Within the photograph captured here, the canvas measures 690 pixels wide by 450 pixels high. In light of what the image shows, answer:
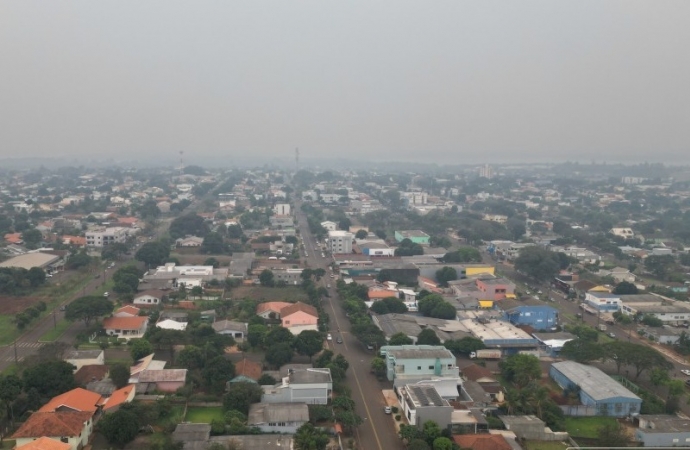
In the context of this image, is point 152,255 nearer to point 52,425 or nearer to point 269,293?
point 269,293

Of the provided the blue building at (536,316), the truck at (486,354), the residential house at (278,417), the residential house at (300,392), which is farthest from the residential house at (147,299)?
the blue building at (536,316)

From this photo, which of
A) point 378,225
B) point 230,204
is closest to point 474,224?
point 378,225

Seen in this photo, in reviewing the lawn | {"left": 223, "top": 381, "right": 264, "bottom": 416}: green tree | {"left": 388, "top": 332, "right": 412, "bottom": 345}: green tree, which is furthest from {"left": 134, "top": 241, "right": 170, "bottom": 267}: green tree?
{"left": 223, "top": 381, "right": 264, "bottom": 416}: green tree

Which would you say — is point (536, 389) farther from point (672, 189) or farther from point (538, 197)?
point (672, 189)

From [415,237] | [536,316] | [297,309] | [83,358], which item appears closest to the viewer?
[83,358]

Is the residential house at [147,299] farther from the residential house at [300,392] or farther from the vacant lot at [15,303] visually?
the residential house at [300,392]

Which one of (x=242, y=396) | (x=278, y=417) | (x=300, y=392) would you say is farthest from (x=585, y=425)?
(x=242, y=396)
